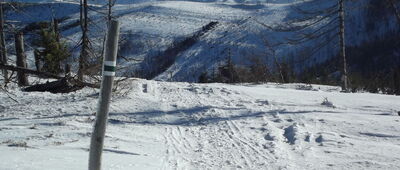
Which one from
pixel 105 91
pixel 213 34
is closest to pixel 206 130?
pixel 105 91

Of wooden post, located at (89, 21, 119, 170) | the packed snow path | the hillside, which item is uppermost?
the hillside

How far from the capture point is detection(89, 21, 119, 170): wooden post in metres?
3.73

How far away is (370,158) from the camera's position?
666cm

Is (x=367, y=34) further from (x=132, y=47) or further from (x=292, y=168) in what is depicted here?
(x=292, y=168)

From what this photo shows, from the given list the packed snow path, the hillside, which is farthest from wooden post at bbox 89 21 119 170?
the hillside

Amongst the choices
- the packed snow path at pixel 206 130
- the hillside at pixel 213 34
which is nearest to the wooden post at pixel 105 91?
the packed snow path at pixel 206 130

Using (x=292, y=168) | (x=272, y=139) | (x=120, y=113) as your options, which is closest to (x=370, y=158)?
(x=292, y=168)

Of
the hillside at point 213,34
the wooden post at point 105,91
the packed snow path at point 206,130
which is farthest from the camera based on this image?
the hillside at point 213,34

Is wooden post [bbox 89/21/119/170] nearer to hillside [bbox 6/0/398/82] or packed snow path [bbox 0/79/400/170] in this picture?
packed snow path [bbox 0/79/400/170]

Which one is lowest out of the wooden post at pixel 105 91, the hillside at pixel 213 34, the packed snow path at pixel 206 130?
the packed snow path at pixel 206 130

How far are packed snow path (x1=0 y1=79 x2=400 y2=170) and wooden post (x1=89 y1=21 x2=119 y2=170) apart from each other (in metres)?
2.03

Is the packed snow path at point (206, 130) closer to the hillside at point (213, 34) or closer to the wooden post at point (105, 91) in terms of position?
the wooden post at point (105, 91)

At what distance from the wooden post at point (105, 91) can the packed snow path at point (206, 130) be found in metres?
2.03

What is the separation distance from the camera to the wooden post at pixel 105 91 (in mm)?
3729
